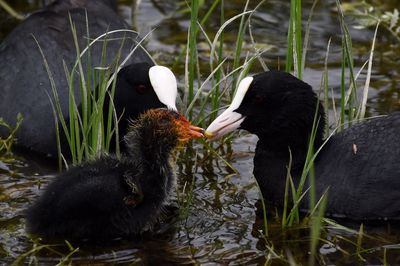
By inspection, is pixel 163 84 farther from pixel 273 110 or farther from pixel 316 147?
pixel 316 147

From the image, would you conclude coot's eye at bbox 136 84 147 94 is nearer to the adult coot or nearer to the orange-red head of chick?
the adult coot

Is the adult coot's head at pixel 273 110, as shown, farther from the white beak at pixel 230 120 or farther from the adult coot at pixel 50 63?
the adult coot at pixel 50 63

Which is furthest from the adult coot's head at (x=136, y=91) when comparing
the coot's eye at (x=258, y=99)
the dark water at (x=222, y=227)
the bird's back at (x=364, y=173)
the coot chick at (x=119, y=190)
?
the bird's back at (x=364, y=173)

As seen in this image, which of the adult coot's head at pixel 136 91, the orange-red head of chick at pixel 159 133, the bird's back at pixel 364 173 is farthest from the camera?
the adult coot's head at pixel 136 91

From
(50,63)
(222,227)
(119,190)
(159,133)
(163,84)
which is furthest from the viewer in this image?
(50,63)

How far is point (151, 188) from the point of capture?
18.2 feet

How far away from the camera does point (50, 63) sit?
7.38m

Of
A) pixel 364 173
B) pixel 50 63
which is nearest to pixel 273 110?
pixel 364 173

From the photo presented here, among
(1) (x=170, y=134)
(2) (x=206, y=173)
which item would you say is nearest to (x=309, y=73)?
(2) (x=206, y=173)

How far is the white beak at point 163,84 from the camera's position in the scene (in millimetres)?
6285

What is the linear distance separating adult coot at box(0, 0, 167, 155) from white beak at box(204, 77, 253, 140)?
84 centimetres

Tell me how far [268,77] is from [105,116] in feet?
3.90

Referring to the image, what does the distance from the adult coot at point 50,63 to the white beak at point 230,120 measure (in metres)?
0.84

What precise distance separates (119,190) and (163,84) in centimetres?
109
